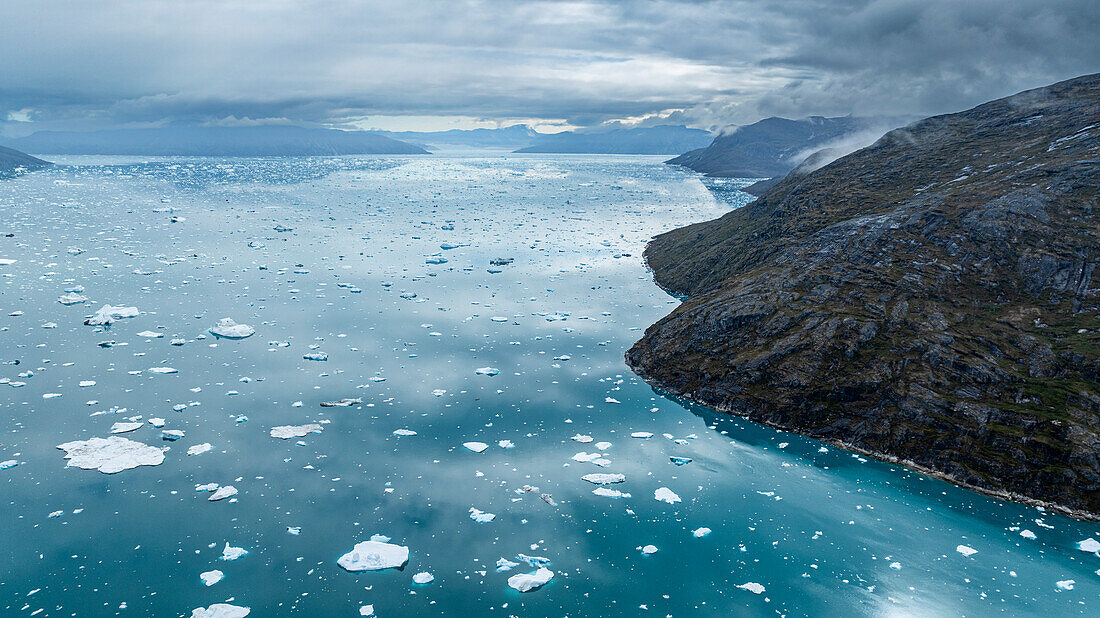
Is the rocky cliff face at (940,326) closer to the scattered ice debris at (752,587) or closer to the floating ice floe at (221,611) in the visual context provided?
the scattered ice debris at (752,587)

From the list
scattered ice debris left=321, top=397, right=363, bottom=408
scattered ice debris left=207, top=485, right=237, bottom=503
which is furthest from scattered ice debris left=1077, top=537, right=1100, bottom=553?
scattered ice debris left=207, top=485, right=237, bottom=503

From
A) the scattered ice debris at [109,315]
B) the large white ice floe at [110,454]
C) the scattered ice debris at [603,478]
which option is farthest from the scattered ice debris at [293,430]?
the scattered ice debris at [109,315]

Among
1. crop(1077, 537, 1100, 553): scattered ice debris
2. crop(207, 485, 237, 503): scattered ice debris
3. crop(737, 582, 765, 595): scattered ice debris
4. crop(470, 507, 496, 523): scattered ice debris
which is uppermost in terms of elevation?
crop(1077, 537, 1100, 553): scattered ice debris

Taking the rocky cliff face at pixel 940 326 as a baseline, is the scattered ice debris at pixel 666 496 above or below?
below

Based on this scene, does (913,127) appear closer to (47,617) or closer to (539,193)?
(47,617)

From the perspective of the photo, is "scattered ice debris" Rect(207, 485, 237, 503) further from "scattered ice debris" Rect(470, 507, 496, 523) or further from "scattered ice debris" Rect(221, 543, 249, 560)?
"scattered ice debris" Rect(470, 507, 496, 523)

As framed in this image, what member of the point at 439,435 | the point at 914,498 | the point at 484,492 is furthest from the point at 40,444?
the point at 914,498
